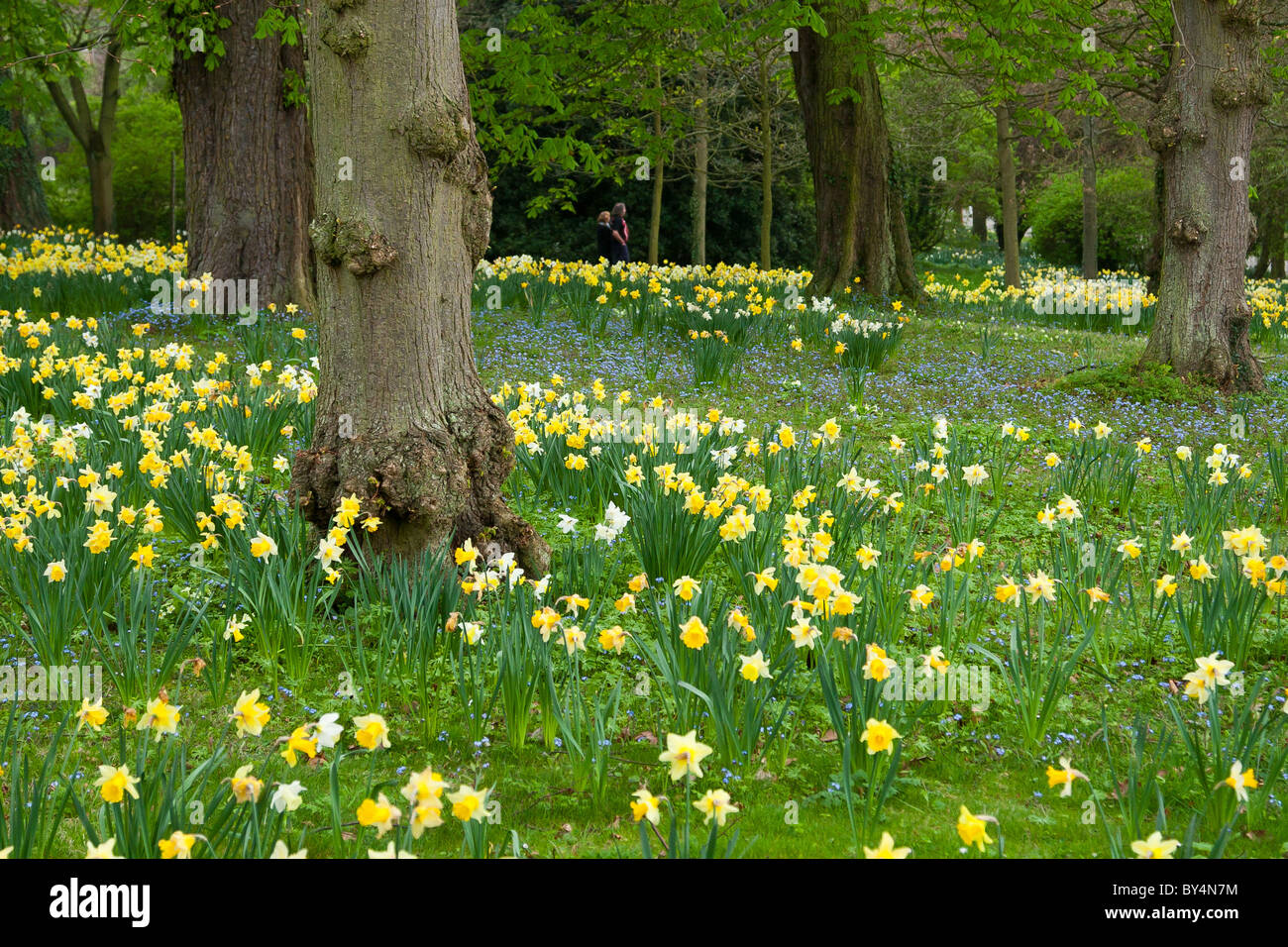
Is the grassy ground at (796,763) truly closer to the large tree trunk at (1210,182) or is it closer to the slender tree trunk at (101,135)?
the large tree trunk at (1210,182)

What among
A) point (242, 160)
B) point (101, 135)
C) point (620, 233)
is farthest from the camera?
point (101, 135)

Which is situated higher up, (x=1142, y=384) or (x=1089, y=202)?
(x=1089, y=202)

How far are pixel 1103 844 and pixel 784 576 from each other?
122cm

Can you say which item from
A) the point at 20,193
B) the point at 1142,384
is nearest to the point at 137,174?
the point at 20,193

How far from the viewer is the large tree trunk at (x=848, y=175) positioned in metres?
10.9

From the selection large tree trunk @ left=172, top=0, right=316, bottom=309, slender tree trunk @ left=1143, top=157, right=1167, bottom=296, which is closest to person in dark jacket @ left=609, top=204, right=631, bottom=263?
large tree trunk @ left=172, top=0, right=316, bottom=309

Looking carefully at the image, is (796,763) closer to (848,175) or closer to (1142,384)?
(1142,384)

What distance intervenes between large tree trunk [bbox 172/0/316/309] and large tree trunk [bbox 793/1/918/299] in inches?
222

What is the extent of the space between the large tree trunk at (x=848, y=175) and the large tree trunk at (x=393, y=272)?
7859 millimetres

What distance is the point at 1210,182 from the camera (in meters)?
6.99

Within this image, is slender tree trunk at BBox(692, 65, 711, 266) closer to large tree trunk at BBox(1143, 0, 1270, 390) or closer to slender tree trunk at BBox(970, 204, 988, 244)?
large tree trunk at BBox(1143, 0, 1270, 390)

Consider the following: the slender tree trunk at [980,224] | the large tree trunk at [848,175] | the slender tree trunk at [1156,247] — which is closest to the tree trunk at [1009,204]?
the slender tree trunk at [1156,247]

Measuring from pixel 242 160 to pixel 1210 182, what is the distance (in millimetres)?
7712

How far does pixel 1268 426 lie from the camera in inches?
244
